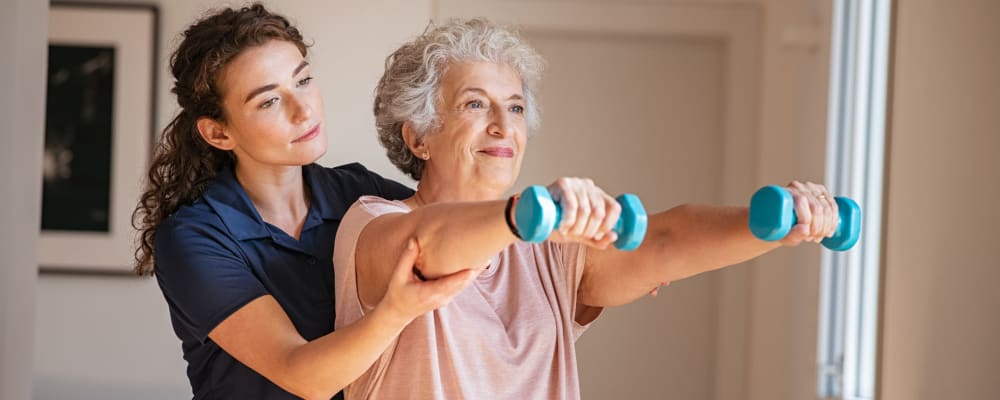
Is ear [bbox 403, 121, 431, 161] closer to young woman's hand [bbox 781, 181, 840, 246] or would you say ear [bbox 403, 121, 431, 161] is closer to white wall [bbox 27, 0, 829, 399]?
young woman's hand [bbox 781, 181, 840, 246]

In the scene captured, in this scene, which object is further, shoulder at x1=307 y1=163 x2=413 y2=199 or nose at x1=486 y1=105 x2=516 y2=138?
shoulder at x1=307 y1=163 x2=413 y2=199

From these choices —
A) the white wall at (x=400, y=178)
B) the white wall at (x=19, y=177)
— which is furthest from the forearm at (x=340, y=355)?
the white wall at (x=400, y=178)

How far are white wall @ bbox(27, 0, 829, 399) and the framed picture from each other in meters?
0.08

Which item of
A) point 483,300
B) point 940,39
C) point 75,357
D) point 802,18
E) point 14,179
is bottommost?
point 75,357

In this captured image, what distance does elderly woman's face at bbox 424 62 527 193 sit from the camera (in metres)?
1.77

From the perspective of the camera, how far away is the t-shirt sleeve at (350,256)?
161cm

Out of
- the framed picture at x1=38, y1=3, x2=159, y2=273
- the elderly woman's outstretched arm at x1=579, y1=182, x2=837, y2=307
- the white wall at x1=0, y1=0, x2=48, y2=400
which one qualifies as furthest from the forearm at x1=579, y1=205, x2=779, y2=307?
the framed picture at x1=38, y1=3, x2=159, y2=273

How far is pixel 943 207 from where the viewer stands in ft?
7.41

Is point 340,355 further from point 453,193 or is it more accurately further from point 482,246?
point 453,193

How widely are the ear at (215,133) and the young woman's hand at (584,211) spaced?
0.91 meters

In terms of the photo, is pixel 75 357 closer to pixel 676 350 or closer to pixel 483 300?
pixel 676 350

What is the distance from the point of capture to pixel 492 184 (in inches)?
69.4

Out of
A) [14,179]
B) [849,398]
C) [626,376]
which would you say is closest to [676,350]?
[626,376]

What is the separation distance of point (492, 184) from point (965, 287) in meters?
1.04
